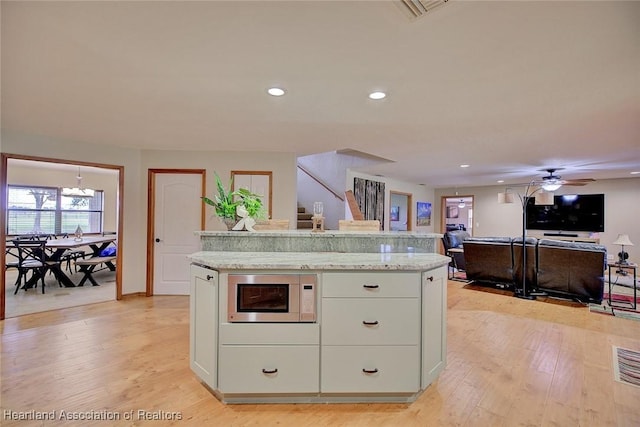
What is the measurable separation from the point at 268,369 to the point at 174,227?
347 centimetres

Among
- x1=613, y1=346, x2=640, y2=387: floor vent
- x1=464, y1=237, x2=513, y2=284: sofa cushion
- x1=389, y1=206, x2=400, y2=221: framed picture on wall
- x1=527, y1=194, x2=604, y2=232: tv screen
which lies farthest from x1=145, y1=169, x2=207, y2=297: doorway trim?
x1=527, y1=194, x2=604, y2=232: tv screen

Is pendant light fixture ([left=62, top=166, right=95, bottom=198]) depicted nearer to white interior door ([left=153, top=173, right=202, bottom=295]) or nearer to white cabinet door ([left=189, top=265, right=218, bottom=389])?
white interior door ([left=153, top=173, right=202, bottom=295])

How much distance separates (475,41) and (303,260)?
66.5 inches

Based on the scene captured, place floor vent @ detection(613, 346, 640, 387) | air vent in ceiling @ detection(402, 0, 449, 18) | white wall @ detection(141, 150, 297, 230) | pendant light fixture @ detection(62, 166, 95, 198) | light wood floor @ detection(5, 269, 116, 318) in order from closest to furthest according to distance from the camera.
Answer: air vent in ceiling @ detection(402, 0, 449, 18), floor vent @ detection(613, 346, 640, 387), light wood floor @ detection(5, 269, 116, 318), white wall @ detection(141, 150, 297, 230), pendant light fixture @ detection(62, 166, 95, 198)

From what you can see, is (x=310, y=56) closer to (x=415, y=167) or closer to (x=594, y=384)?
(x=594, y=384)

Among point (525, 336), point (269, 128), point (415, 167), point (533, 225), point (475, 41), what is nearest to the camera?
point (475, 41)

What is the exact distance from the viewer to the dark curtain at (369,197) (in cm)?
689

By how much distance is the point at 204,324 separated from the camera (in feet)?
7.07

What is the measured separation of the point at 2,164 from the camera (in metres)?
3.69

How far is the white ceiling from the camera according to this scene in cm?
156

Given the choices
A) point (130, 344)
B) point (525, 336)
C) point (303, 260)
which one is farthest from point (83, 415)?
point (525, 336)

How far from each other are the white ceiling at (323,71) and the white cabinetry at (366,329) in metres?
1.41

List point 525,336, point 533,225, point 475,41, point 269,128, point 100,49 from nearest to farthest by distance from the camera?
1. point 475,41
2. point 100,49
3. point 525,336
4. point 269,128
5. point 533,225

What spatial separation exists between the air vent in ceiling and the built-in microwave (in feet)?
5.15
